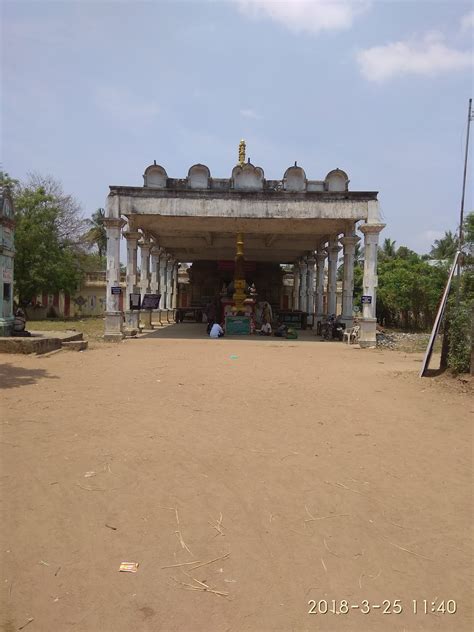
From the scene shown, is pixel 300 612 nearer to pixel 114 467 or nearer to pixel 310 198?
pixel 114 467

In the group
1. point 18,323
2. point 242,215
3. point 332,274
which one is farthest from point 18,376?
point 332,274

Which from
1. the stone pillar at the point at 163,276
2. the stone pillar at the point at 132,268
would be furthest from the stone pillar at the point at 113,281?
the stone pillar at the point at 163,276

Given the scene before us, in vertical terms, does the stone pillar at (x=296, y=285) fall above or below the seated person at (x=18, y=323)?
above

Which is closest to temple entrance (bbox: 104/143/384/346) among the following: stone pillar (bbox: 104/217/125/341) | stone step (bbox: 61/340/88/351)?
stone pillar (bbox: 104/217/125/341)

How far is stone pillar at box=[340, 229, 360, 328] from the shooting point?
18609 mm

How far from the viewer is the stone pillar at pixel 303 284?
28.5 meters

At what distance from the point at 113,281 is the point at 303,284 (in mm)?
17233

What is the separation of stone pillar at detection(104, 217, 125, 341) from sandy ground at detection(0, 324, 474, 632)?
8.93 metres

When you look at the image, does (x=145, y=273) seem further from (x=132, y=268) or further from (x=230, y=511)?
(x=230, y=511)

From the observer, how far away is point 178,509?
3443mm

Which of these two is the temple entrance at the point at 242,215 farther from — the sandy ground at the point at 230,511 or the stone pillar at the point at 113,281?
the sandy ground at the point at 230,511

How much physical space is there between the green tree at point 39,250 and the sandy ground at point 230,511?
2273cm

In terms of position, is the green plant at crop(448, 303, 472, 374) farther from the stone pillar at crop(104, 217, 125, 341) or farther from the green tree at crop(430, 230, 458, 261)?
the green tree at crop(430, 230, 458, 261)

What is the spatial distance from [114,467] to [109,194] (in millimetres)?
13691
